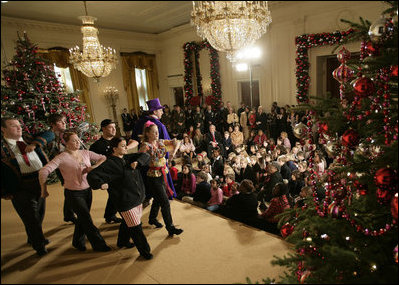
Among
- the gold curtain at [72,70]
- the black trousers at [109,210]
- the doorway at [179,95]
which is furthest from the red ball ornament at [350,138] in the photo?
the doorway at [179,95]

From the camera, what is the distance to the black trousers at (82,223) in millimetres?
1476

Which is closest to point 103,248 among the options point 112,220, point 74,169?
point 74,169

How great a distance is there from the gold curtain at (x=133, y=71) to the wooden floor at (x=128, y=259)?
9730 millimetres

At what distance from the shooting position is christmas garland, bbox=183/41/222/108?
10.5 metres

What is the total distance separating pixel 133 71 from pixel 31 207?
10872mm

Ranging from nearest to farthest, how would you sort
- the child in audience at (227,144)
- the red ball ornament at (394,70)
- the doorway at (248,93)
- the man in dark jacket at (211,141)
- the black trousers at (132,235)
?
the red ball ornament at (394,70) → the black trousers at (132,235) → the man in dark jacket at (211,141) → the child in audience at (227,144) → the doorway at (248,93)

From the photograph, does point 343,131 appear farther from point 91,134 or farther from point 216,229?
point 91,134

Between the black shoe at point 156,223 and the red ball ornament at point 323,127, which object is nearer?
the red ball ornament at point 323,127

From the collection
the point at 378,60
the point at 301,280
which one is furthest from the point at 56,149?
the point at 378,60

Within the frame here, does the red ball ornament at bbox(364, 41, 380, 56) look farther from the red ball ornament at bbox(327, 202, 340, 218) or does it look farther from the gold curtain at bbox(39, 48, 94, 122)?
the gold curtain at bbox(39, 48, 94, 122)

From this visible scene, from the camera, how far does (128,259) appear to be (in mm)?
1422

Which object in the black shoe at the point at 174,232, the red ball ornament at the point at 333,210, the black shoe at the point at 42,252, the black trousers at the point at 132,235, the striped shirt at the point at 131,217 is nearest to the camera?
the black shoe at the point at 42,252

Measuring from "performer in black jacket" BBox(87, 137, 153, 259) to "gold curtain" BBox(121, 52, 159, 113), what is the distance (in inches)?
364

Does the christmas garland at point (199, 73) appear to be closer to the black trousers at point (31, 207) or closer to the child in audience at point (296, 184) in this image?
the child in audience at point (296, 184)
